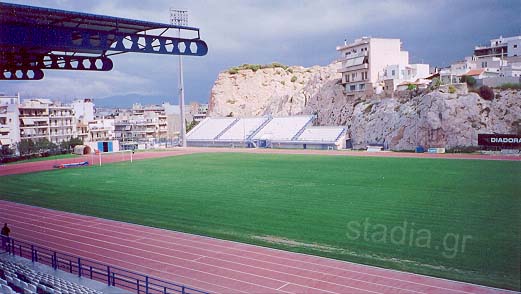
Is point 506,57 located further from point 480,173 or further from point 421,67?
point 480,173

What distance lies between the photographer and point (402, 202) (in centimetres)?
1802

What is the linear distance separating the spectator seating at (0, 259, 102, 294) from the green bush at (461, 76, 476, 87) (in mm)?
40880

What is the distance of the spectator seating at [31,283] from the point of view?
28.6 feet

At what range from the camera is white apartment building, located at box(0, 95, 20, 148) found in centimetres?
4728

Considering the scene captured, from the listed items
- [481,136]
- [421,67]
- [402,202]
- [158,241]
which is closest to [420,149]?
[481,136]

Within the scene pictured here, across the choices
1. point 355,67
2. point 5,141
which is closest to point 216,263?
point 5,141

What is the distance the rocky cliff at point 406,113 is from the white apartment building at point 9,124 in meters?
35.1

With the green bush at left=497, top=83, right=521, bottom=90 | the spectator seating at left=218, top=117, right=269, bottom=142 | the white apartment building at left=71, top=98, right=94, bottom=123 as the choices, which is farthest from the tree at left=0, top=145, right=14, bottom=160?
the green bush at left=497, top=83, right=521, bottom=90

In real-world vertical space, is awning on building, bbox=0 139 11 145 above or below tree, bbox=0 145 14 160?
above

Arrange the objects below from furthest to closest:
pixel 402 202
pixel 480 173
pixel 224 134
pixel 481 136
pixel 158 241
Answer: pixel 224 134 → pixel 481 136 → pixel 480 173 → pixel 402 202 → pixel 158 241

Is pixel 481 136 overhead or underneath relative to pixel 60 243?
overhead

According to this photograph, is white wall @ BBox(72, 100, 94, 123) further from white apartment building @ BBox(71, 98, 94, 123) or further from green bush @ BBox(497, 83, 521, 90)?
green bush @ BBox(497, 83, 521, 90)

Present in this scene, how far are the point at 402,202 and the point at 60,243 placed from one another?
12809 mm

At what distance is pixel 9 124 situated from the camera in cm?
4806
